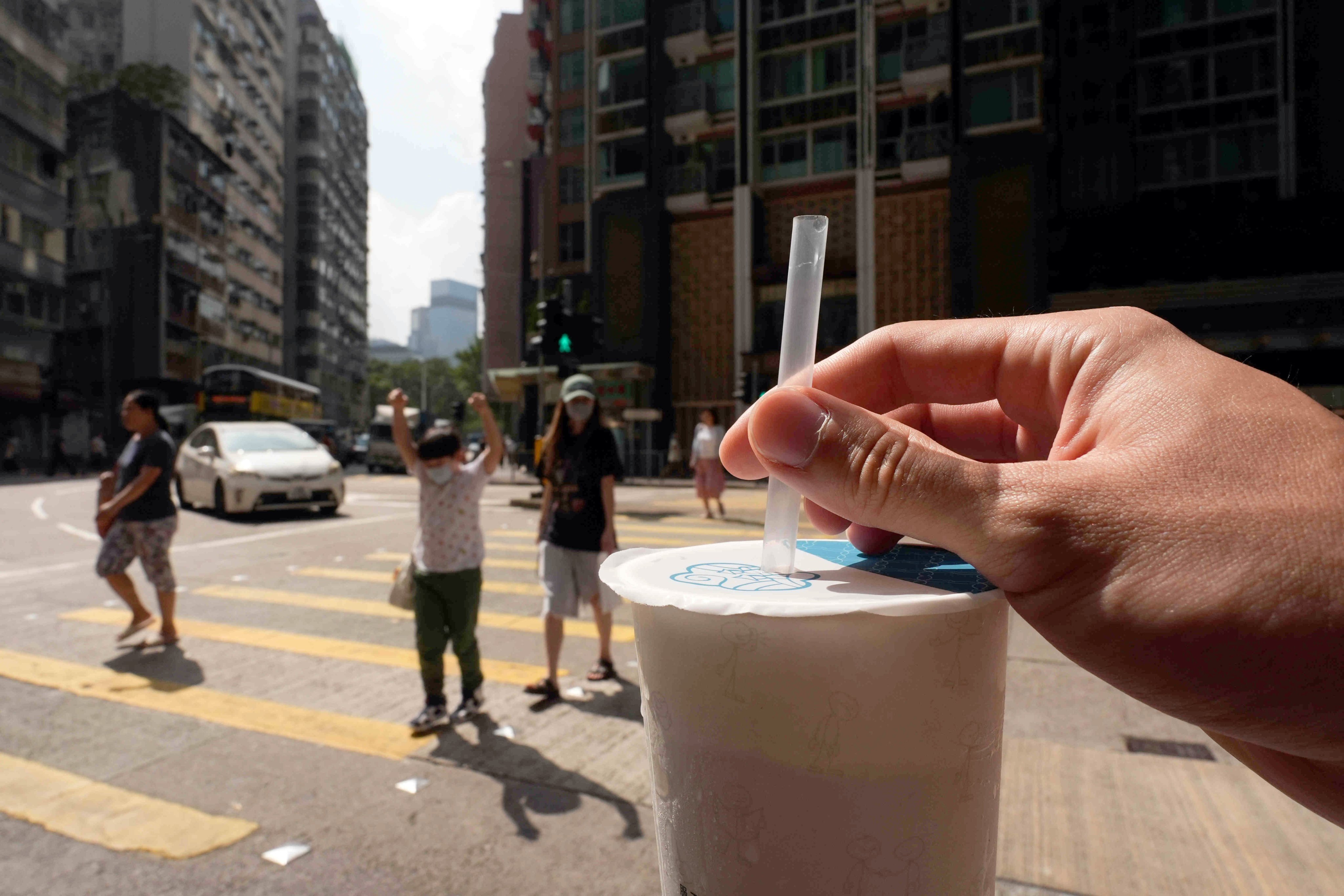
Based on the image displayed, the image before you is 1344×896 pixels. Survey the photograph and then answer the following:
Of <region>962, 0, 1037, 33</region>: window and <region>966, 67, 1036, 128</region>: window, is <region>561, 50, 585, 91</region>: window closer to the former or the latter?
<region>962, 0, 1037, 33</region>: window

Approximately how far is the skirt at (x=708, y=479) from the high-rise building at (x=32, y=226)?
1363 inches

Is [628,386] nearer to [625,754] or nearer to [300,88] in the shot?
[625,754]

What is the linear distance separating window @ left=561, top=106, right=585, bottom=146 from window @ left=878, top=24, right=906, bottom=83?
12.8 meters

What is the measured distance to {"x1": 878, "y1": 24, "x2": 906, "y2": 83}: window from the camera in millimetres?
25281

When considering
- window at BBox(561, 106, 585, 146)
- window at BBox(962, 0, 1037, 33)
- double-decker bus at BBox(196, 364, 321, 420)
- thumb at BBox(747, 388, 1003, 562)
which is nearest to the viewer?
thumb at BBox(747, 388, 1003, 562)

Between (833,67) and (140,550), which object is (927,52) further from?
(140,550)

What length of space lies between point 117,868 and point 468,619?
6.36ft

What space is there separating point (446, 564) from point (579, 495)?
3.17ft

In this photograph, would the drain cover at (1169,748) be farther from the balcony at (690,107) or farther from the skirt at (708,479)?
the balcony at (690,107)

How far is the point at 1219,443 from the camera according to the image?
36.4 inches

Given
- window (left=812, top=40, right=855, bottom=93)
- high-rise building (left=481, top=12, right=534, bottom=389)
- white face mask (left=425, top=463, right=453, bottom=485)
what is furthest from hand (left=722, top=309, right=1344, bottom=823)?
high-rise building (left=481, top=12, right=534, bottom=389)

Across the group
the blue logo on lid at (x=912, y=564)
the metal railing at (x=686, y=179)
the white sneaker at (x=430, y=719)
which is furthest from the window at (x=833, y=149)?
the blue logo on lid at (x=912, y=564)

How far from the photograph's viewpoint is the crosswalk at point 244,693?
10.3ft

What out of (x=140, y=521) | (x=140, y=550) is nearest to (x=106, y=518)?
(x=140, y=521)
